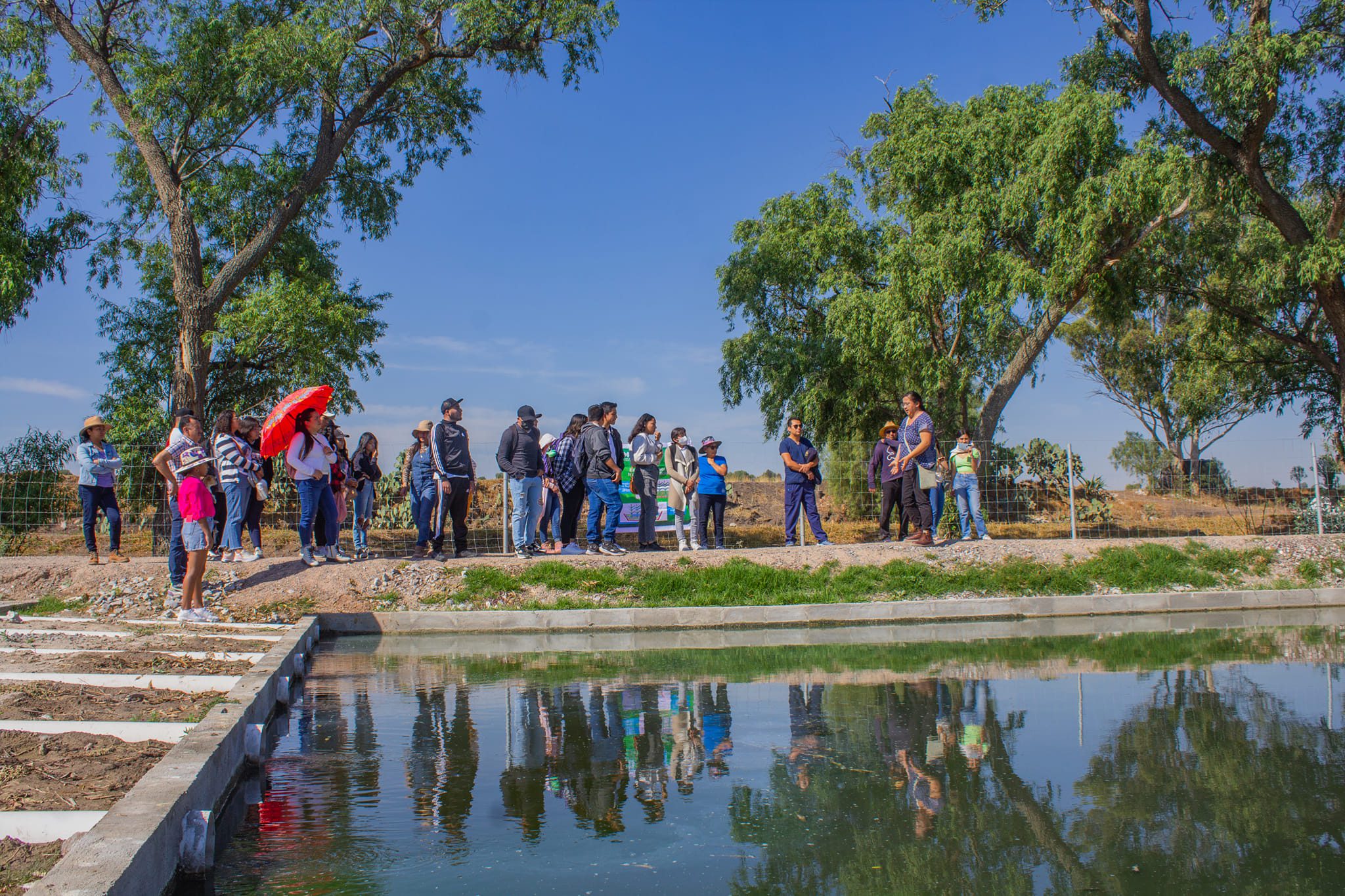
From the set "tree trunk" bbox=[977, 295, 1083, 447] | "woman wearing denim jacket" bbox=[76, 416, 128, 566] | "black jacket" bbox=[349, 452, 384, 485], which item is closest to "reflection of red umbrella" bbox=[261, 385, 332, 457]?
Answer: "black jacket" bbox=[349, 452, 384, 485]

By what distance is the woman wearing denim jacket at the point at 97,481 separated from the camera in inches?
450

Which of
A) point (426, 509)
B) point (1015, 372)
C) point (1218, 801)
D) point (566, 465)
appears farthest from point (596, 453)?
point (1015, 372)

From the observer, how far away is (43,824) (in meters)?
3.08

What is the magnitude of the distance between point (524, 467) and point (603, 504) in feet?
3.88

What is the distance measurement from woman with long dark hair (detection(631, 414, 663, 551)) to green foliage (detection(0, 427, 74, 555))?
8865 mm

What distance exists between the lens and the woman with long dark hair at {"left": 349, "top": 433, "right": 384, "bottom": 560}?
13.2 meters

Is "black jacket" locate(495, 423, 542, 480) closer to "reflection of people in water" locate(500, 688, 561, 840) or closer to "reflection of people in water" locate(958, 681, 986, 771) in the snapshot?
"reflection of people in water" locate(500, 688, 561, 840)

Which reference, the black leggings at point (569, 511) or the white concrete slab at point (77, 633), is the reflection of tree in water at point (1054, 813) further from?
the black leggings at point (569, 511)

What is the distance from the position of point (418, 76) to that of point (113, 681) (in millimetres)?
16256

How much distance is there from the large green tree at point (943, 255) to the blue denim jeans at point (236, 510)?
512 inches

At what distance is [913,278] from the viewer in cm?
1975

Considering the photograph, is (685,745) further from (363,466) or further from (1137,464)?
(1137,464)

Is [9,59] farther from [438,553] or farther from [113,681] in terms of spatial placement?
[113,681]

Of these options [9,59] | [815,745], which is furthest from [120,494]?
[815,745]
